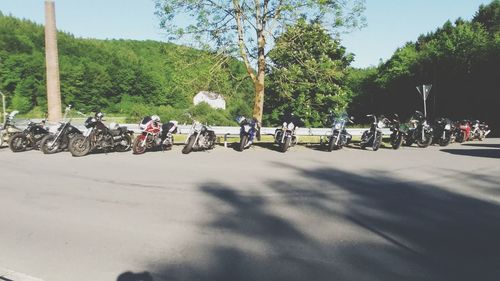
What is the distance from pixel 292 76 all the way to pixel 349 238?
1293 centimetres

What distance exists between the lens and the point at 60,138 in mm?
12023

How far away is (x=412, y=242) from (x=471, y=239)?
74 centimetres

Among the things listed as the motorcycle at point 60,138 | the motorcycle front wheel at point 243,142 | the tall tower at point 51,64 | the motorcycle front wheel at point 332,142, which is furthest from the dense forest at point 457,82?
the motorcycle at point 60,138

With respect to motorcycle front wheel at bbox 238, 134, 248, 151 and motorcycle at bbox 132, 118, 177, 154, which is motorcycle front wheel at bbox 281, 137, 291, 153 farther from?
motorcycle at bbox 132, 118, 177, 154

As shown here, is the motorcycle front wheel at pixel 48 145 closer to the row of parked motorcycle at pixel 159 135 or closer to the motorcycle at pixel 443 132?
the row of parked motorcycle at pixel 159 135

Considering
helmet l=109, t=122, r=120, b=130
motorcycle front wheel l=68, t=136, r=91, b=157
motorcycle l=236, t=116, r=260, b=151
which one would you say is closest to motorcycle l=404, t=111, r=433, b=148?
motorcycle l=236, t=116, r=260, b=151

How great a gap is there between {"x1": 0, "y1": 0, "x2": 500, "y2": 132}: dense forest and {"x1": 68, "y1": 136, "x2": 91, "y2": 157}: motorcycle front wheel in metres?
1.17

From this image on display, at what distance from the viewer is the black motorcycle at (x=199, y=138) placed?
12594 millimetres

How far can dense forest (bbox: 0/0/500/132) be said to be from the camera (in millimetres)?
16828

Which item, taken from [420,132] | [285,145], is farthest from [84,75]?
[420,132]

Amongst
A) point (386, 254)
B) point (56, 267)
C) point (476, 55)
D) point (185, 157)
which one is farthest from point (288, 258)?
point (476, 55)

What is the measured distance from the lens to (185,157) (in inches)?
458

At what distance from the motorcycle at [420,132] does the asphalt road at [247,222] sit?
17.2 feet

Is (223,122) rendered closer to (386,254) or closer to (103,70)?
(386,254)
